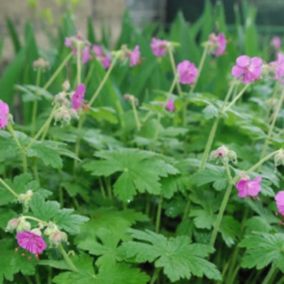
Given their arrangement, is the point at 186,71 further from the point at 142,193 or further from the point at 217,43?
the point at 142,193

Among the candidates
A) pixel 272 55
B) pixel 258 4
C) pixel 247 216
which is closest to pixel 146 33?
pixel 272 55

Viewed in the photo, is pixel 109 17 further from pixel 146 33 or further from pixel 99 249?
pixel 99 249

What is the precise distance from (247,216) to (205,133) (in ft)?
0.95

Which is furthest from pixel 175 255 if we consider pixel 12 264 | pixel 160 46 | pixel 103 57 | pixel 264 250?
pixel 103 57

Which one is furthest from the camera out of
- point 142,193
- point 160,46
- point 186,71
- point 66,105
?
point 160,46

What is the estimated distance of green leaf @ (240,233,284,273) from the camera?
38.2 inches

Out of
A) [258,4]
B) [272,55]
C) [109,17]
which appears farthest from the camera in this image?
[258,4]

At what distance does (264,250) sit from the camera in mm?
986

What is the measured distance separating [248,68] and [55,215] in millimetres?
472

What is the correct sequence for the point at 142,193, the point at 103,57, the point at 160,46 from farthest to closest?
the point at 103,57, the point at 160,46, the point at 142,193

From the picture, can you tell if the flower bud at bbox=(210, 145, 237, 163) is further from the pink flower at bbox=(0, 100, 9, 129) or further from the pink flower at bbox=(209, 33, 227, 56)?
the pink flower at bbox=(209, 33, 227, 56)

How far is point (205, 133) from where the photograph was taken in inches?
58.9

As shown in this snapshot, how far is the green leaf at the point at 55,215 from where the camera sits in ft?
3.09

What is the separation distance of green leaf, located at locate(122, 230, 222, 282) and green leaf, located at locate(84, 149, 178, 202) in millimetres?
125
